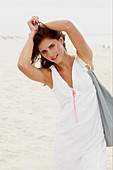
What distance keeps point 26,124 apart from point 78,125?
4.45 meters

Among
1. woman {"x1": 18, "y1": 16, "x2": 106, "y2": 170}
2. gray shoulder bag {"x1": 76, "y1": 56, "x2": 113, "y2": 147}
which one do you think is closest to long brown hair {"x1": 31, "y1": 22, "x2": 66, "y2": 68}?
woman {"x1": 18, "y1": 16, "x2": 106, "y2": 170}

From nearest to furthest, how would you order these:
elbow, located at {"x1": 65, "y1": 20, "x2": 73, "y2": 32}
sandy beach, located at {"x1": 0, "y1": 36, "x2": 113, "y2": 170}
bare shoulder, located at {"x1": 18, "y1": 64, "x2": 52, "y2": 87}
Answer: elbow, located at {"x1": 65, "y1": 20, "x2": 73, "y2": 32}, bare shoulder, located at {"x1": 18, "y1": 64, "x2": 52, "y2": 87}, sandy beach, located at {"x1": 0, "y1": 36, "x2": 113, "y2": 170}

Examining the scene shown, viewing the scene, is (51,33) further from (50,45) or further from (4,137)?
(4,137)

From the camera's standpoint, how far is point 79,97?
2273mm

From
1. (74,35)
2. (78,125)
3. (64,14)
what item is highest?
(74,35)

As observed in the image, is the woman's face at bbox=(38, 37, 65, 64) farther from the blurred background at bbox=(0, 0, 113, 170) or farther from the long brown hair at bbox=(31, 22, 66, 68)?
the blurred background at bbox=(0, 0, 113, 170)

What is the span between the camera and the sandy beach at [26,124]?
499 cm

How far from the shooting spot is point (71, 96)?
7.48 ft

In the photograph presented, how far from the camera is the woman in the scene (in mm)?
2277

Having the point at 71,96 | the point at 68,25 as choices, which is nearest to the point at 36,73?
the point at 71,96

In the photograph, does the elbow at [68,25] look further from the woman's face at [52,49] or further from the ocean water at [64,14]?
the ocean water at [64,14]

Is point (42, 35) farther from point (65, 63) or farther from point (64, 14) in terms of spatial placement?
point (64, 14)

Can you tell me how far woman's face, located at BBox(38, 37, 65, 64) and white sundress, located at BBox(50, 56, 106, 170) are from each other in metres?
0.10

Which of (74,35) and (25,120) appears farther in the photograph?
(25,120)
